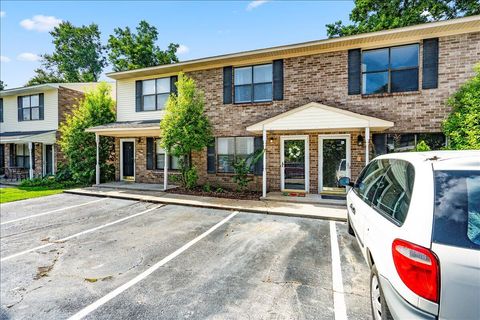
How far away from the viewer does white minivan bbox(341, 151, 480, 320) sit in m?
1.61

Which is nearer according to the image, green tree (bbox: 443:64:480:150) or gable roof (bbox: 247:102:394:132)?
green tree (bbox: 443:64:480:150)

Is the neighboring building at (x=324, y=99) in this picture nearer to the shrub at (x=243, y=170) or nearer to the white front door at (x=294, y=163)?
the white front door at (x=294, y=163)

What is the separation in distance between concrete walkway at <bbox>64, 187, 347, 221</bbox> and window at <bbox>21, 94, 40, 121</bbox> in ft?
33.0

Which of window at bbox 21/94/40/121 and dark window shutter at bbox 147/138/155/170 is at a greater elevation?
window at bbox 21/94/40/121

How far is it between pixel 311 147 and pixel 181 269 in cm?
751

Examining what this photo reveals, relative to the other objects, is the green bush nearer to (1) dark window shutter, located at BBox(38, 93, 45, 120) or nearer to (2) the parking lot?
(1) dark window shutter, located at BBox(38, 93, 45, 120)

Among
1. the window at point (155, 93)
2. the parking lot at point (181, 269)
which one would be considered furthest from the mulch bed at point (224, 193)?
the window at point (155, 93)

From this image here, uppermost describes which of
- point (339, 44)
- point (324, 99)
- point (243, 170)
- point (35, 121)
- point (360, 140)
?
point (339, 44)

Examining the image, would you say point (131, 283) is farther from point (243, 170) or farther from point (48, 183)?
point (48, 183)

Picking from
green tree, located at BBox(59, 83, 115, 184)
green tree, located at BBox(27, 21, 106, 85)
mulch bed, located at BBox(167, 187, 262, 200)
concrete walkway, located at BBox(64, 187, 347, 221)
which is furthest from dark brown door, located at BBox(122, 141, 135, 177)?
green tree, located at BBox(27, 21, 106, 85)

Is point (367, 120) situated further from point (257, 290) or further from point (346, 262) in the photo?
point (257, 290)

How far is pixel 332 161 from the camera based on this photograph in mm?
9875

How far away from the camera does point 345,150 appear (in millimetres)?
9695

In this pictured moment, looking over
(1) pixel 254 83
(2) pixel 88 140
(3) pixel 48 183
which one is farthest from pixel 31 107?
(1) pixel 254 83
